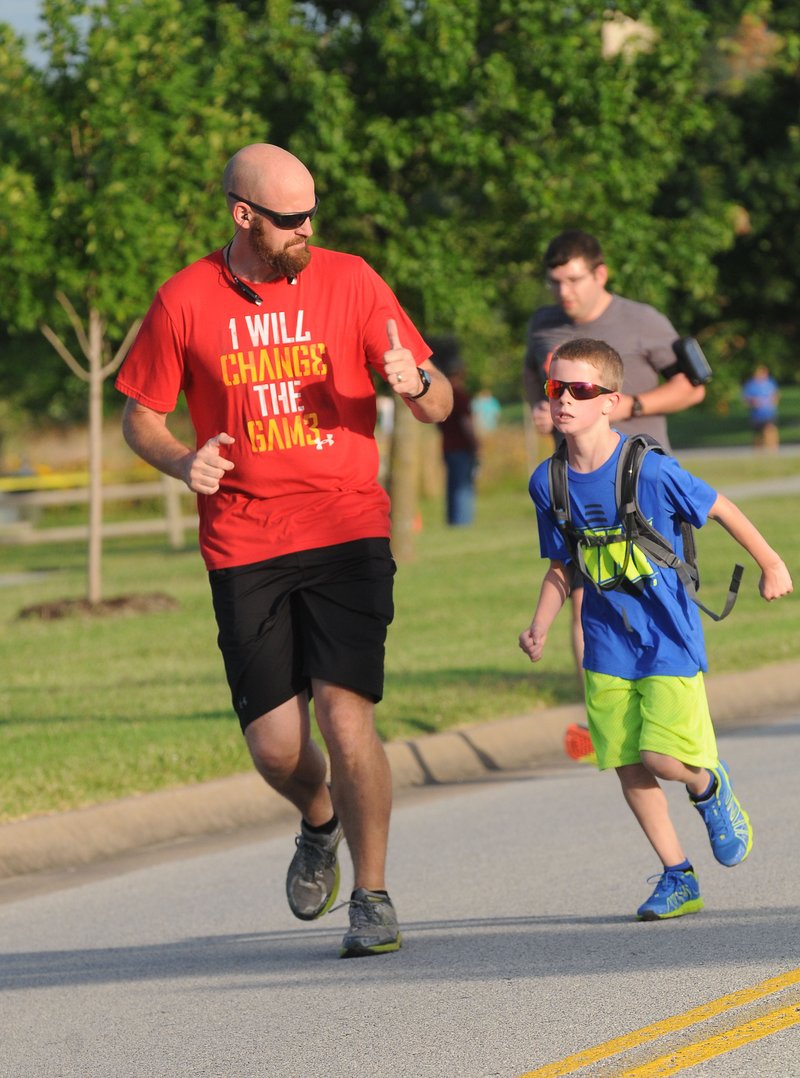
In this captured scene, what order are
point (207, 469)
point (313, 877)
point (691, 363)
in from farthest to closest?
point (691, 363) → point (313, 877) → point (207, 469)

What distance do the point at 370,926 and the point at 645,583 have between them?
1.25 m

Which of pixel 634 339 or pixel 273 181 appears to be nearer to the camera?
pixel 273 181

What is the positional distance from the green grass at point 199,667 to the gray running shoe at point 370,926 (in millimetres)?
2619

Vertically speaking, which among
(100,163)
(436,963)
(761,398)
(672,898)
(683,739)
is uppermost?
(100,163)

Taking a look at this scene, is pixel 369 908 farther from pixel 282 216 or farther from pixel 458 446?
pixel 458 446

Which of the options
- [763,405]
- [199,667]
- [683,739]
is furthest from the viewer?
[763,405]

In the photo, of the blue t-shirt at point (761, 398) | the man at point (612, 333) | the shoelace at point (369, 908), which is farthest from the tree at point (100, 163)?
the blue t-shirt at point (761, 398)

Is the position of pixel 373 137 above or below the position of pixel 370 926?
above

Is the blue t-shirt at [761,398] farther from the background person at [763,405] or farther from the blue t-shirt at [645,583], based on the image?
the blue t-shirt at [645,583]

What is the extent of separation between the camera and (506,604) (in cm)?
1516

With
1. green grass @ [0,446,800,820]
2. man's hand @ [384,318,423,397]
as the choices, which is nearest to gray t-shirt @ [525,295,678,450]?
green grass @ [0,446,800,820]

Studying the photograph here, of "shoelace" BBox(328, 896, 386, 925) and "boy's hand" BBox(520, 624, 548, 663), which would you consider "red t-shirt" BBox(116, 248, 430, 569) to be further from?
"shoelace" BBox(328, 896, 386, 925)

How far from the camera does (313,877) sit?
6020mm

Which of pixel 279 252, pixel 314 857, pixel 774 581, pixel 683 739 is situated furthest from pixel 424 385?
pixel 314 857
